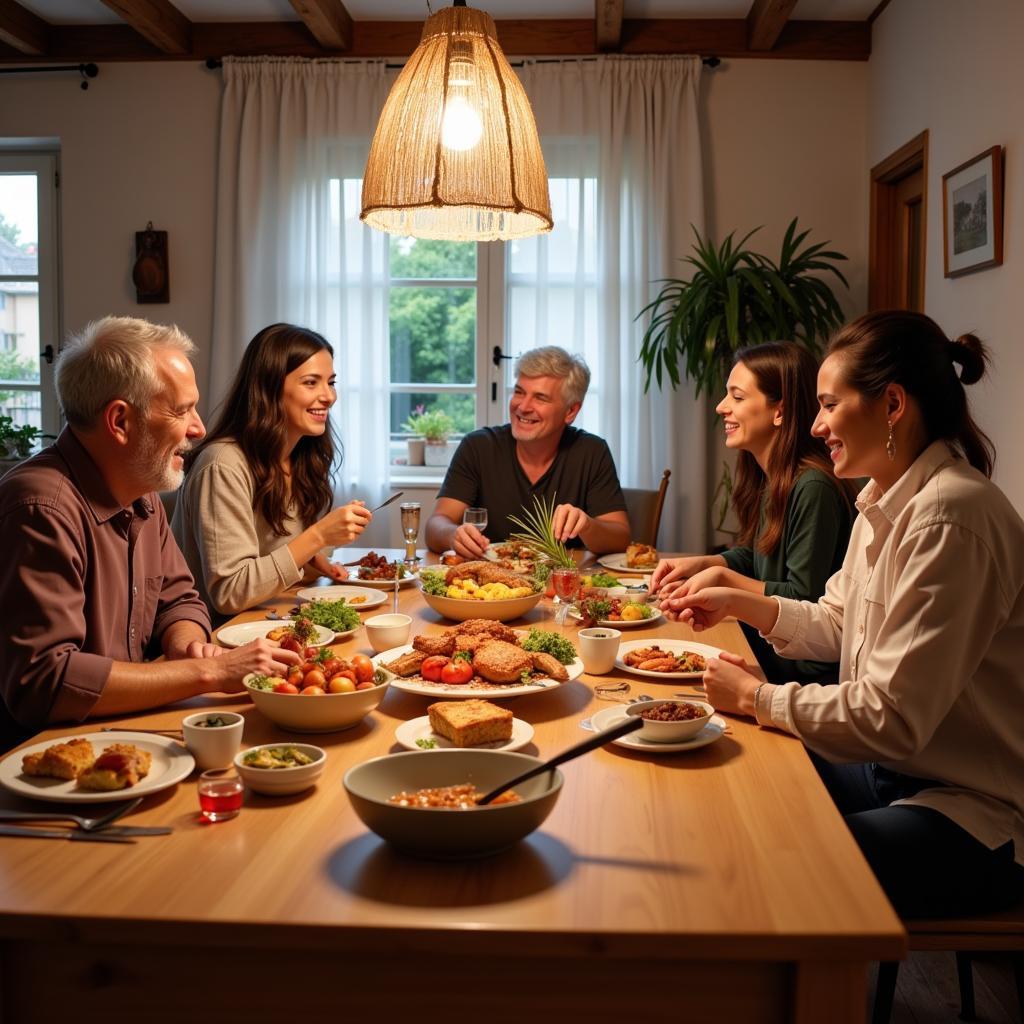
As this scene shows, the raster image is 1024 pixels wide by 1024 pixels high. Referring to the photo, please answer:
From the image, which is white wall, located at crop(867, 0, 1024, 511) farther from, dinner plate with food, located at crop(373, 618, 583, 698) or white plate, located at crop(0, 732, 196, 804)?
white plate, located at crop(0, 732, 196, 804)

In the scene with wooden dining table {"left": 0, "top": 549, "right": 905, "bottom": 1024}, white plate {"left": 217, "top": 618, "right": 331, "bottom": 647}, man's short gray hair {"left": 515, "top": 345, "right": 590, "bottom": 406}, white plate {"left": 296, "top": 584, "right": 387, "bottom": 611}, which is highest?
man's short gray hair {"left": 515, "top": 345, "right": 590, "bottom": 406}

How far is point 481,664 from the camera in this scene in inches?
69.7

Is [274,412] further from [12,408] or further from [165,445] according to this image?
[12,408]

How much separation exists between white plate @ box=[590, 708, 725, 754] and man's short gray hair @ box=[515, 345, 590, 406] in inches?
83.1

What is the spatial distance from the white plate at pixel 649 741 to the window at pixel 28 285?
193 inches

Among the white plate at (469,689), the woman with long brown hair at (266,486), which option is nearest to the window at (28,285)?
the woman with long brown hair at (266,486)

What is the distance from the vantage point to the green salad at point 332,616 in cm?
218

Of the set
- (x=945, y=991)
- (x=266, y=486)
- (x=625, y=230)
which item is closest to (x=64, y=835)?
(x=266, y=486)

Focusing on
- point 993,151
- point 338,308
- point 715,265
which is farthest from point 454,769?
point 338,308

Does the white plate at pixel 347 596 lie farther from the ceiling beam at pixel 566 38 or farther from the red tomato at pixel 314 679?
the ceiling beam at pixel 566 38

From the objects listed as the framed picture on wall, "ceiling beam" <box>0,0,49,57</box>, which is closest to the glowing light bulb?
the framed picture on wall

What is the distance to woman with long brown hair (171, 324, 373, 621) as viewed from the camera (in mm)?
2488

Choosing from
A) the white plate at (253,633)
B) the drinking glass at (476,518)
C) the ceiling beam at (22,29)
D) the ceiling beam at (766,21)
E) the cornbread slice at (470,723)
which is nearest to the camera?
the cornbread slice at (470,723)

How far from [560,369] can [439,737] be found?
228 centimetres
